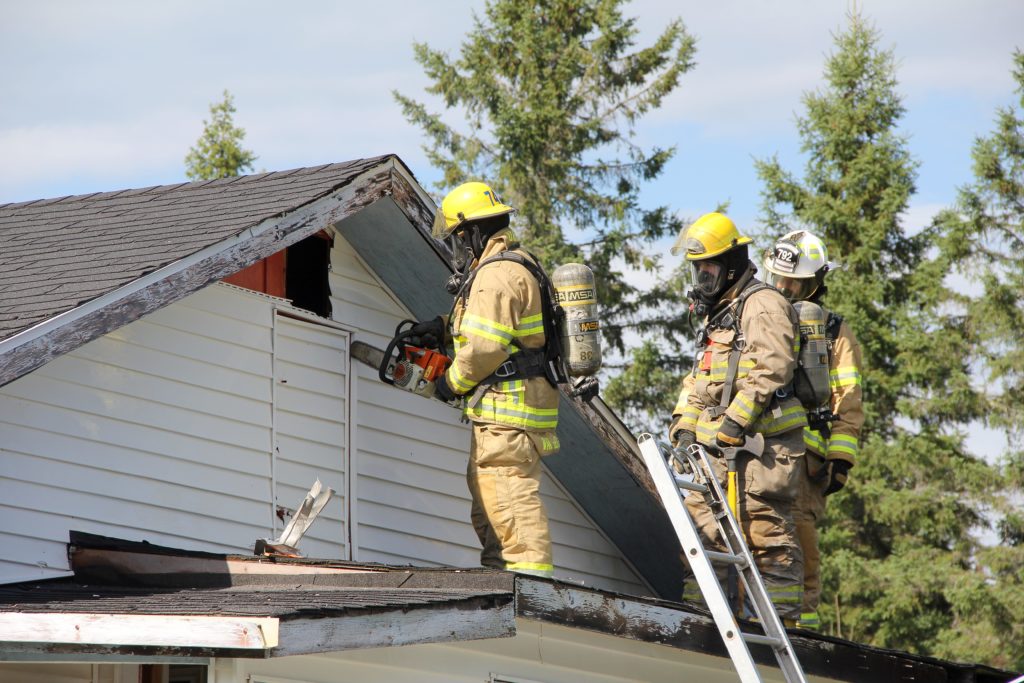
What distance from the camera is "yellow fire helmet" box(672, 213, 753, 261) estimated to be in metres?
7.38

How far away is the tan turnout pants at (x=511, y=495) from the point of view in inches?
260

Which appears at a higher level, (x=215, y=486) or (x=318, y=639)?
(x=215, y=486)

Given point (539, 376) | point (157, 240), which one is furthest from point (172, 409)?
point (539, 376)

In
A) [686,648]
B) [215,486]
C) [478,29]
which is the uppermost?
[478,29]

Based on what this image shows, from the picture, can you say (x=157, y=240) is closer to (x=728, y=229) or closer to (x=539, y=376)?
(x=539, y=376)

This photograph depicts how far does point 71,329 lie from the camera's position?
225 inches

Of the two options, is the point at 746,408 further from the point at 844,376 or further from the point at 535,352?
the point at 844,376

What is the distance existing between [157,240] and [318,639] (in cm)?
300

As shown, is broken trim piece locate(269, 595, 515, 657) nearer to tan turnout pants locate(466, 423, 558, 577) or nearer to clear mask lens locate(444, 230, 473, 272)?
tan turnout pants locate(466, 423, 558, 577)

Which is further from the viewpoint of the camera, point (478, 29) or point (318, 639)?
point (478, 29)

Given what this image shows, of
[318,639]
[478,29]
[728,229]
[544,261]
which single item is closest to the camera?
[318,639]

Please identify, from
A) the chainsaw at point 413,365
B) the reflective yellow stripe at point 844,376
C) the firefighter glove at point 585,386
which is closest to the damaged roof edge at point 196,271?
the chainsaw at point 413,365

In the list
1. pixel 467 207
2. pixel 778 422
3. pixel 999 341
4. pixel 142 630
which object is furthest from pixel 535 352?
pixel 999 341

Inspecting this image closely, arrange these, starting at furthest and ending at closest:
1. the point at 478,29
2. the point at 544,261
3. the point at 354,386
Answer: the point at 478,29 → the point at 544,261 → the point at 354,386
